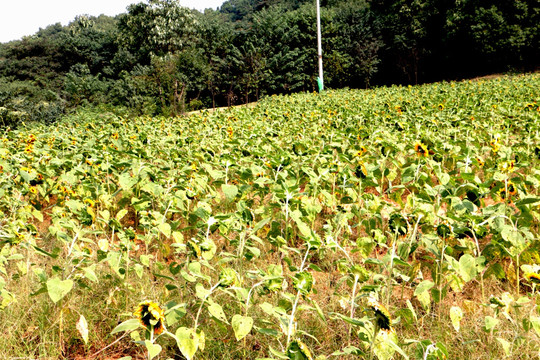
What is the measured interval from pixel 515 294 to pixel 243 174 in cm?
159

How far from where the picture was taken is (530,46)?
22109mm

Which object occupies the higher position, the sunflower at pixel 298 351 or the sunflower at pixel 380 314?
the sunflower at pixel 380 314

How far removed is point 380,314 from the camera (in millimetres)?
1106

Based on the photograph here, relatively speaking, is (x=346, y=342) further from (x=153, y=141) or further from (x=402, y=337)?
(x=153, y=141)

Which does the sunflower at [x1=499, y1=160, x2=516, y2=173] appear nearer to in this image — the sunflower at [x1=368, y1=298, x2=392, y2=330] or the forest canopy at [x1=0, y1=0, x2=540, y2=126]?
the sunflower at [x1=368, y1=298, x2=392, y2=330]

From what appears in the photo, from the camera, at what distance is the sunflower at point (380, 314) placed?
1.07m

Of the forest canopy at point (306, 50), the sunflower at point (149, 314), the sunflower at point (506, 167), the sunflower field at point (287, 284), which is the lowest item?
the sunflower field at point (287, 284)

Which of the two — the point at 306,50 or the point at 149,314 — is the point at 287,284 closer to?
the point at 149,314

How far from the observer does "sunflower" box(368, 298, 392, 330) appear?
1.07m

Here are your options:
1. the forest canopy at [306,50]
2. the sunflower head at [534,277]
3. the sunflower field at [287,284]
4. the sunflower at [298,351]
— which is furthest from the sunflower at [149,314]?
the forest canopy at [306,50]

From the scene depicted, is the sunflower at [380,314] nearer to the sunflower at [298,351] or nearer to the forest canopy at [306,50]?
the sunflower at [298,351]

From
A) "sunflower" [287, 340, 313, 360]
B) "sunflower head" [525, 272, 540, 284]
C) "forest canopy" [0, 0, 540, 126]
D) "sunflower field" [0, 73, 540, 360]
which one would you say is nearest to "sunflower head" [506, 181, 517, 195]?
"sunflower field" [0, 73, 540, 360]

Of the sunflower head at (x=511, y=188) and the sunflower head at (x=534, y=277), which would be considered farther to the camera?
the sunflower head at (x=511, y=188)

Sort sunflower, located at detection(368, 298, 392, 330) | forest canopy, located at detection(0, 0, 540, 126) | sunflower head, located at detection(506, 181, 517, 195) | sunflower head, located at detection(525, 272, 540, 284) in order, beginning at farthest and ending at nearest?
1. forest canopy, located at detection(0, 0, 540, 126)
2. sunflower head, located at detection(506, 181, 517, 195)
3. sunflower head, located at detection(525, 272, 540, 284)
4. sunflower, located at detection(368, 298, 392, 330)
